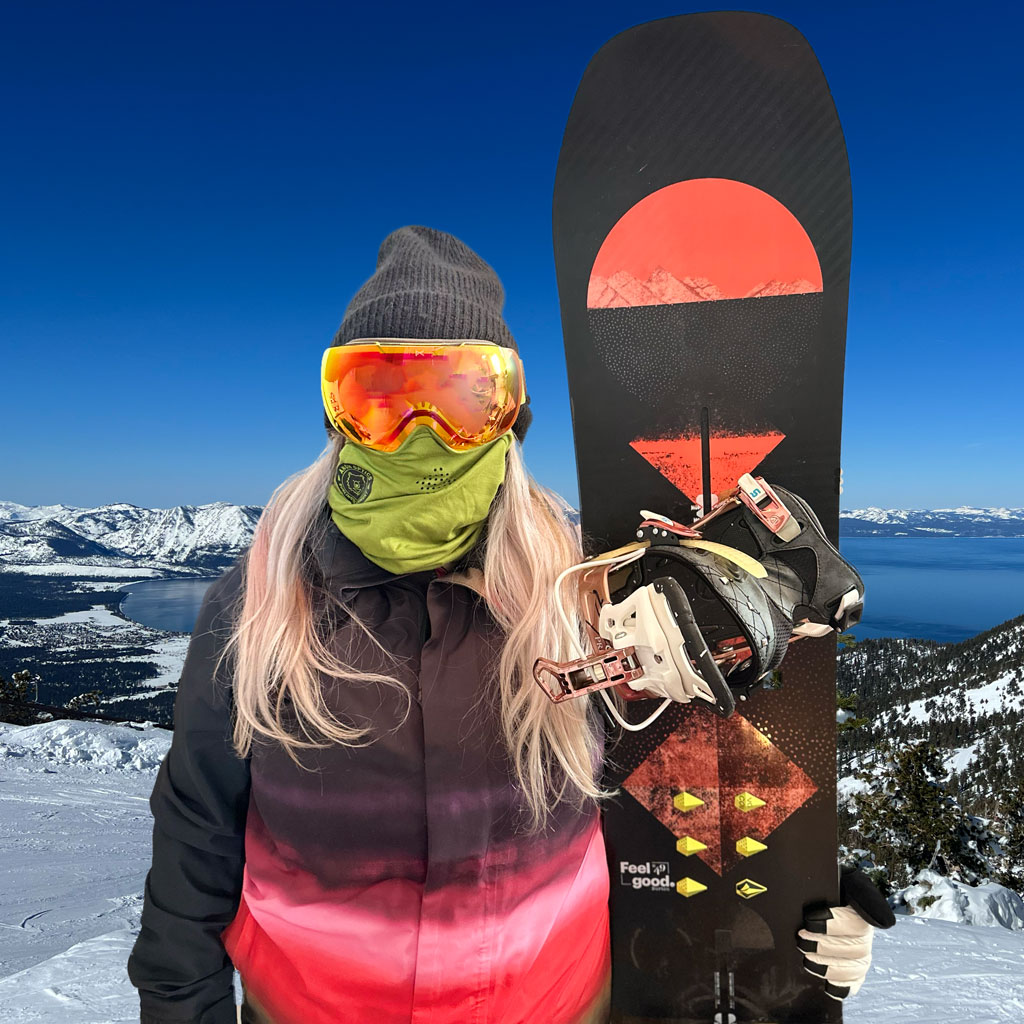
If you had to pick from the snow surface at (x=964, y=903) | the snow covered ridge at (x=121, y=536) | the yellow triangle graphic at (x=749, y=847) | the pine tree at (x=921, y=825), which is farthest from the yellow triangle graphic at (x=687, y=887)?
the snow covered ridge at (x=121, y=536)

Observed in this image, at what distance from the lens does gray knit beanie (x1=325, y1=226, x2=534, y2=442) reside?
1.54 m

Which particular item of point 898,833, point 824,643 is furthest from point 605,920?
point 898,833

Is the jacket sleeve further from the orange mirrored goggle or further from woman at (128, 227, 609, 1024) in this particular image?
the orange mirrored goggle

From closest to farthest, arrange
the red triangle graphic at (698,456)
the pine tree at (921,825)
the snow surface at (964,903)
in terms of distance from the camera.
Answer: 1. the red triangle graphic at (698,456)
2. the snow surface at (964,903)
3. the pine tree at (921,825)

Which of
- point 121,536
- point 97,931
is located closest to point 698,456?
point 97,931

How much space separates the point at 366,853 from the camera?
4.60 ft

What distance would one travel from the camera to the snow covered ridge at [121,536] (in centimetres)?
10956

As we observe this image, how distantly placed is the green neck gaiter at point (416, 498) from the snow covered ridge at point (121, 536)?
101120mm

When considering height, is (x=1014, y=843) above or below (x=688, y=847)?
below

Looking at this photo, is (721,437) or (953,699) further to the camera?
(953,699)

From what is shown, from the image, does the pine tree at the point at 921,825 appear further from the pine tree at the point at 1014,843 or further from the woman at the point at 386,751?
the woman at the point at 386,751

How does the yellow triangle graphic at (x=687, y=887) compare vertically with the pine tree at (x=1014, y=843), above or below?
above

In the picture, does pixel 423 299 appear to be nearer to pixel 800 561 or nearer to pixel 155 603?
pixel 800 561

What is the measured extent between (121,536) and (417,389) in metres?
146
